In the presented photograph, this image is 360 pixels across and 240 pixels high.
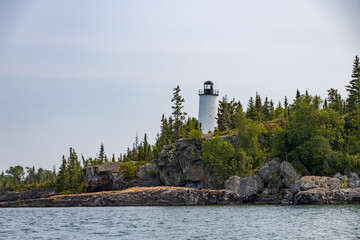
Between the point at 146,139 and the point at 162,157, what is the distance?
47983 millimetres

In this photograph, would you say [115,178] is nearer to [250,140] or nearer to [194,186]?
[194,186]

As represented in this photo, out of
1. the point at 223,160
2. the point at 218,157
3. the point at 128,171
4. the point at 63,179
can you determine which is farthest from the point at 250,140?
the point at 63,179

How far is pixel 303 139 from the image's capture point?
267 feet

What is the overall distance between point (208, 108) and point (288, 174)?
132ft

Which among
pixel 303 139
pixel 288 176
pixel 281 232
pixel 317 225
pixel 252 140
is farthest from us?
pixel 252 140

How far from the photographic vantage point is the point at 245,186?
249 feet

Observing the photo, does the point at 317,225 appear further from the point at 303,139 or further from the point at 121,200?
the point at 121,200

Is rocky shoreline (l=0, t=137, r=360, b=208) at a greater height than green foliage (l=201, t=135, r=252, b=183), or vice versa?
green foliage (l=201, t=135, r=252, b=183)

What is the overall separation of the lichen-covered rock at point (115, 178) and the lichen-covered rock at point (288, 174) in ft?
111

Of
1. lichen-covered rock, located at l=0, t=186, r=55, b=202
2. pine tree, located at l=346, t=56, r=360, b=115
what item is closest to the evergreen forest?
pine tree, located at l=346, t=56, r=360, b=115

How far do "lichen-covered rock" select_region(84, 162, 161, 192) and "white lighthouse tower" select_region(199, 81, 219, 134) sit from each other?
1674 centimetres

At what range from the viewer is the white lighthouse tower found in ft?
366

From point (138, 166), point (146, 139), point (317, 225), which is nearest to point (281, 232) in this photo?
point (317, 225)

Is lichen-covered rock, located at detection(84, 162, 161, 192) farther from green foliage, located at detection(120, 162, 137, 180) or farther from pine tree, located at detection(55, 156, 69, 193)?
pine tree, located at detection(55, 156, 69, 193)
